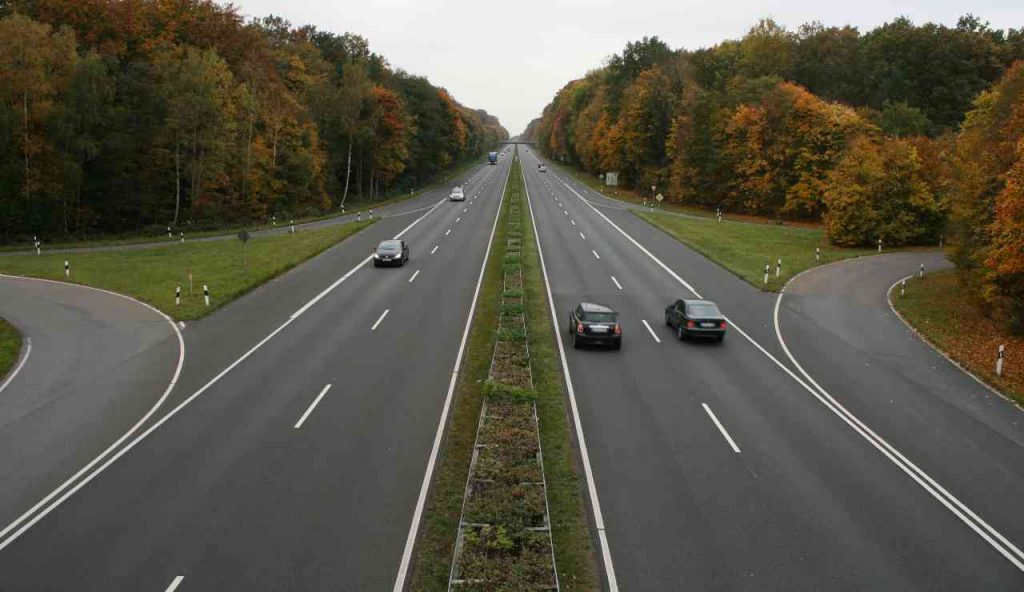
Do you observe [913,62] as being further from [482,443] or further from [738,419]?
[482,443]

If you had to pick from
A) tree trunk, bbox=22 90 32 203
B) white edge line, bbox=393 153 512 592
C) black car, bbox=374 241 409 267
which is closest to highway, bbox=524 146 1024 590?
white edge line, bbox=393 153 512 592

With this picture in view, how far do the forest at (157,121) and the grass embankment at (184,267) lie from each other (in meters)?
7.26

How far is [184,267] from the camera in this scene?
115ft

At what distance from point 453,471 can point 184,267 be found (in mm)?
27828

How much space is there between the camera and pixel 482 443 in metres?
13.4

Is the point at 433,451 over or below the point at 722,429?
below

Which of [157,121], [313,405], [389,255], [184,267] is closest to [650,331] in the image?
[313,405]

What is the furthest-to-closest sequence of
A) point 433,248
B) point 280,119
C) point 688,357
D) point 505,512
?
point 280,119 → point 433,248 → point 688,357 → point 505,512

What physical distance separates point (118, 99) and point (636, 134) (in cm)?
5541

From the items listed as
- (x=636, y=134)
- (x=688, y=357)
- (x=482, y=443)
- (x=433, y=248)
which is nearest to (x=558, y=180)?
(x=636, y=134)

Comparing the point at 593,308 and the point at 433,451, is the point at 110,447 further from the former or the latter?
the point at 593,308

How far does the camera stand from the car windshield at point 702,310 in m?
22.5

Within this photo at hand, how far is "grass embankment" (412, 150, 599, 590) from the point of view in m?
9.80

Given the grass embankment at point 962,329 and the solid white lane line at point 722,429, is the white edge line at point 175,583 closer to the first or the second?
the solid white lane line at point 722,429
